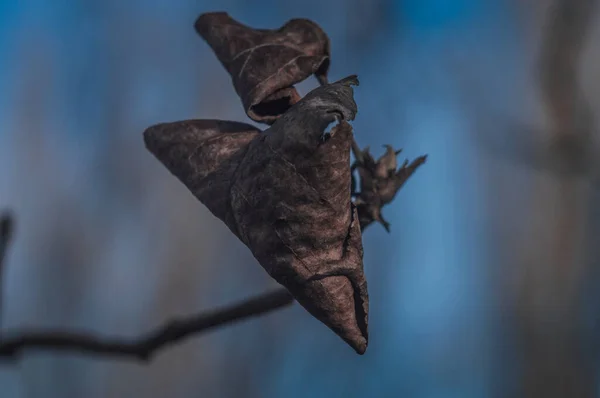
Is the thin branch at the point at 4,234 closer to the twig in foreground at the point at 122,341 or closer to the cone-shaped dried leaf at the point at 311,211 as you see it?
the twig in foreground at the point at 122,341

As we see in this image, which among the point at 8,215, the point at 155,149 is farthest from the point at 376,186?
the point at 8,215

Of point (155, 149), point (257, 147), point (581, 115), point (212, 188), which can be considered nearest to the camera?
point (257, 147)

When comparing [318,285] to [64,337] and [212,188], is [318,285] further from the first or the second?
[64,337]

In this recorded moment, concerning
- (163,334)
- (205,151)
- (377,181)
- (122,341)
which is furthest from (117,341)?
(377,181)

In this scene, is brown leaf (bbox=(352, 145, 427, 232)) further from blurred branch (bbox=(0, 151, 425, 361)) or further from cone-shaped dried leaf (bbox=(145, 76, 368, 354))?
cone-shaped dried leaf (bbox=(145, 76, 368, 354))

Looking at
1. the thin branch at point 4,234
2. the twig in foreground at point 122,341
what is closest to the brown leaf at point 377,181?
the twig in foreground at point 122,341

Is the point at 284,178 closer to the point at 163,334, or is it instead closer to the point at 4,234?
the point at 163,334
